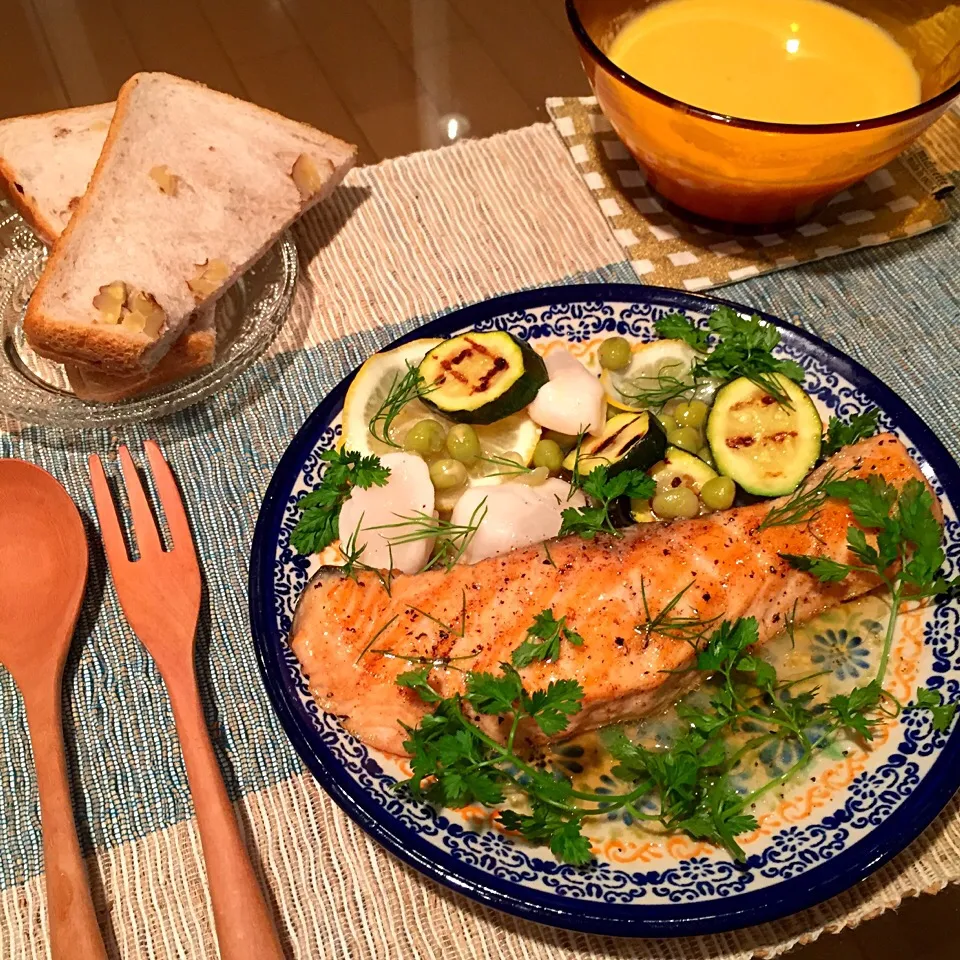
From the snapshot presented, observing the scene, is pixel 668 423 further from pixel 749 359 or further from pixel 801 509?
pixel 801 509

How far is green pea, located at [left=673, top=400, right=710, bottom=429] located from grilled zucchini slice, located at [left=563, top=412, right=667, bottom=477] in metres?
0.07

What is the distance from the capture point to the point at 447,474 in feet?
5.25

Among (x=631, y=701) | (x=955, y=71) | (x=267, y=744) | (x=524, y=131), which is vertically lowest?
(x=267, y=744)

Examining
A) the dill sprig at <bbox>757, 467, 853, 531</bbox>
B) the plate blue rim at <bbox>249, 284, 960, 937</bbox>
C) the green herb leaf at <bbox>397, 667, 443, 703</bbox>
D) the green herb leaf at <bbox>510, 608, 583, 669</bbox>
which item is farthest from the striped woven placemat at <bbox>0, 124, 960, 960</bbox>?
the dill sprig at <bbox>757, 467, 853, 531</bbox>

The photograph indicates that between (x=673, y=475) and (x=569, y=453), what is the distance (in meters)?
0.20

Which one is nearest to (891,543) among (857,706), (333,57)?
(857,706)

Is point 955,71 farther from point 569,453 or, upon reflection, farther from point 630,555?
point 630,555

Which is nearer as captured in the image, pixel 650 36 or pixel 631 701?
pixel 631 701

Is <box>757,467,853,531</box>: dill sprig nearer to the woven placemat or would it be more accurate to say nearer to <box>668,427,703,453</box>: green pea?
<box>668,427,703,453</box>: green pea

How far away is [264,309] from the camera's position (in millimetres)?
2070

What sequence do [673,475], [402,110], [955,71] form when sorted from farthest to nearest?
1. [402,110]
2. [955,71]
3. [673,475]

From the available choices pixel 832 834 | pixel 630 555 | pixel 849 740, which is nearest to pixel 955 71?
pixel 630 555

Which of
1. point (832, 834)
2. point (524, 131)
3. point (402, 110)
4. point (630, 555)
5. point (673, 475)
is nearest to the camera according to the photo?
point (832, 834)

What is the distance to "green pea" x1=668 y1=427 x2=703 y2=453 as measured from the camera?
1.70 m
